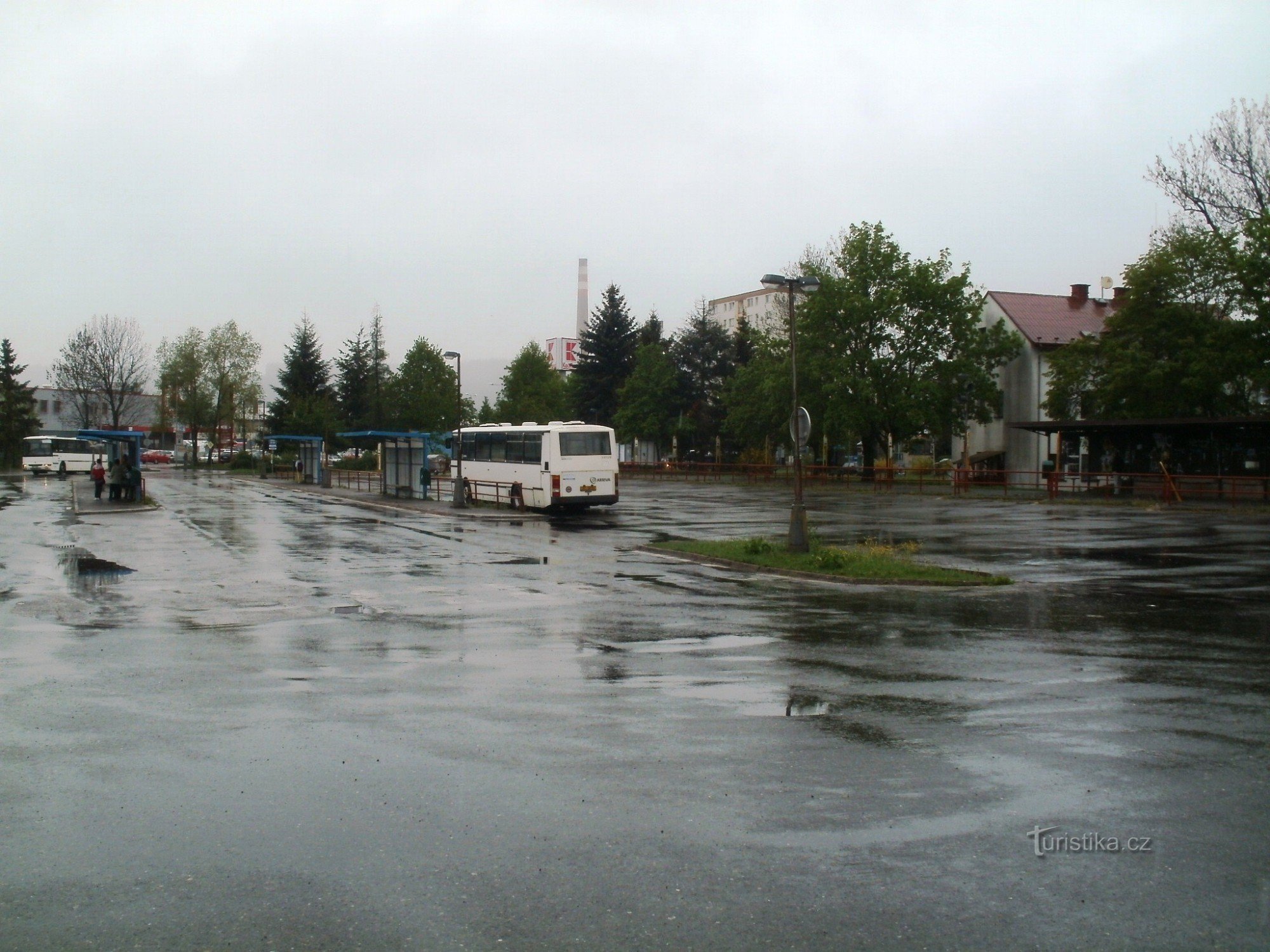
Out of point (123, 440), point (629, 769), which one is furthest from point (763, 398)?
point (629, 769)

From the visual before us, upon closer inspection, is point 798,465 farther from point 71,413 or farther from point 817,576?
point 71,413

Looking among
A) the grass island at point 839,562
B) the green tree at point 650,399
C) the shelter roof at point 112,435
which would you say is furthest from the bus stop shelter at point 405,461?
the green tree at point 650,399

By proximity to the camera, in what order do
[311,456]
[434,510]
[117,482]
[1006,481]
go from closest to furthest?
[434,510], [117,482], [1006,481], [311,456]

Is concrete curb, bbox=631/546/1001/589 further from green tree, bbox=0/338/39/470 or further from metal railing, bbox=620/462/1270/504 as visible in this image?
green tree, bbox=0/338/39/470

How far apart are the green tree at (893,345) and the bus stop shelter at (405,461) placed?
23018 millimetres

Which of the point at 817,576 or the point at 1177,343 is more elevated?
the point at 1177,343

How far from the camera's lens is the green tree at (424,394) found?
2680 inches

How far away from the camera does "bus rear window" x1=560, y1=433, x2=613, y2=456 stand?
36156 mm

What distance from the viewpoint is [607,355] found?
86.6 meters

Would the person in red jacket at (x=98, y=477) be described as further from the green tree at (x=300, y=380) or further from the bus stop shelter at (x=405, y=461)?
the green tree at (x=300, y=380)

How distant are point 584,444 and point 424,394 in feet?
115

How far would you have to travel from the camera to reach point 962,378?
200 feet

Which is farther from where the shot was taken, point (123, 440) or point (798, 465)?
point (123, 440)
